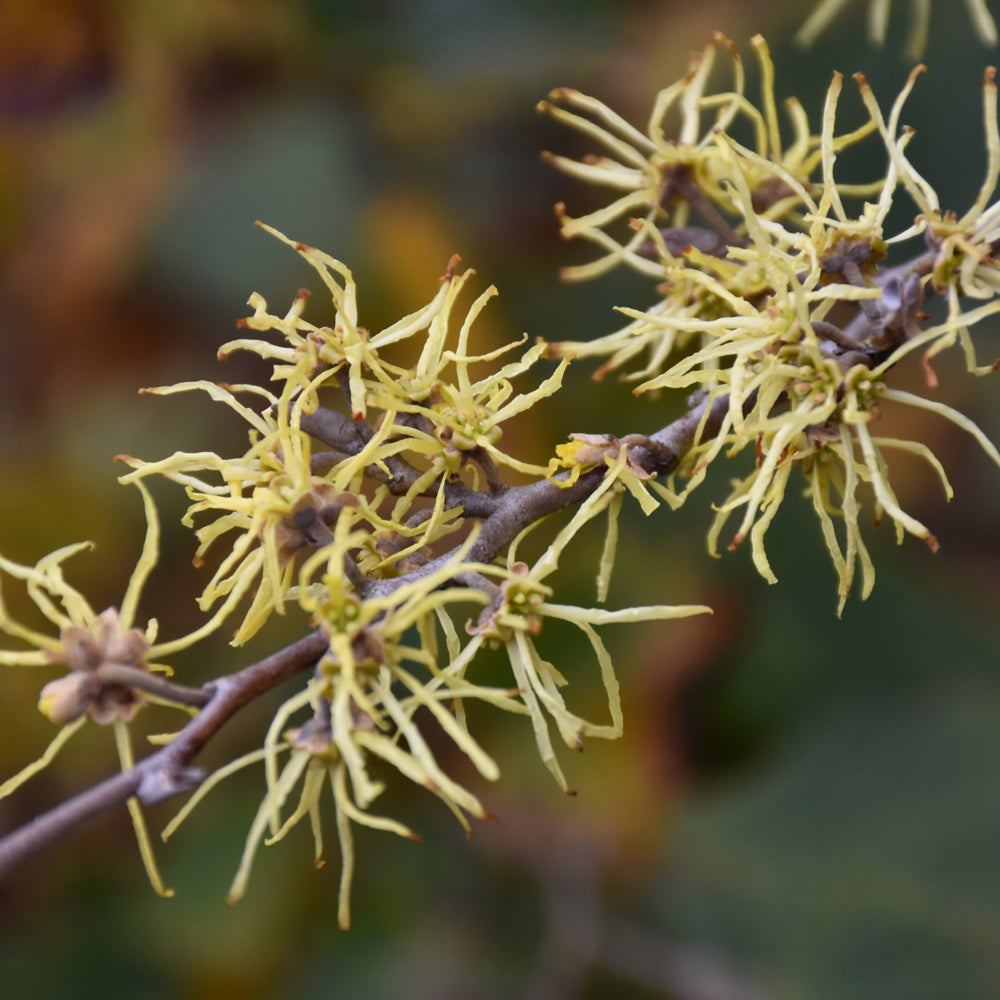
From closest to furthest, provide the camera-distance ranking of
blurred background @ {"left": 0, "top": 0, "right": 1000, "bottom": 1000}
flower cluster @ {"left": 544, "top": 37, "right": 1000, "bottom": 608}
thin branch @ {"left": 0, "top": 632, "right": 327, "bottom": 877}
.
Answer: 1. thin branch @ {"left": 0, "top": 632, "right": 327, "bottom": 877}
2. flower cluster @ {"left": 544, "top": 37, "right": 1000, "bottom": 608}
3. blurred background @ {"left": 0, "top": 0, "right": 1000, "bottom": 1000}

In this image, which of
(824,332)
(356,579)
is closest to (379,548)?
(356,579)

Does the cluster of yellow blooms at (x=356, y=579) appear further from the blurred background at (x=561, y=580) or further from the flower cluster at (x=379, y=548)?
the blurred background at (x=561, y=580)

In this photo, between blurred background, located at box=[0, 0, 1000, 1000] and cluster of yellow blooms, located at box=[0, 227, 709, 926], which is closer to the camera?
cluster of yellow blooms, located at box=[0, 227, 709, 926]

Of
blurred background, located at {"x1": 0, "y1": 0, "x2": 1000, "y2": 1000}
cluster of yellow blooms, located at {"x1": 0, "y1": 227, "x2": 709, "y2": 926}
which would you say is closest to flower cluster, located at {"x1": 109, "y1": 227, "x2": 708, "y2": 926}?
cluster of yellow blooms, located at {"x1": 0, "y1": 227, "x2": 709, "y2": 926}

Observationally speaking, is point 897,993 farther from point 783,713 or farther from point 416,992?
point 416,992

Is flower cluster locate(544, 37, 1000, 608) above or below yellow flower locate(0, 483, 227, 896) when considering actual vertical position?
above

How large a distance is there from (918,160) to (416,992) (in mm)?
1341

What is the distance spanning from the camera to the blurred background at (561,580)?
136 cm

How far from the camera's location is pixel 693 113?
30.1 inches

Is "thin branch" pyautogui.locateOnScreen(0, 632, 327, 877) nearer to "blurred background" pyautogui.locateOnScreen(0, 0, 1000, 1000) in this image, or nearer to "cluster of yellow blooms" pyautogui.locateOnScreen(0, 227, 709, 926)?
"cluster of yellow blooms" pyautogui.locateOnScreen(0, 227, 709, 926)

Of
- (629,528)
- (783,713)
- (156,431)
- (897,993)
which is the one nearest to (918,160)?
(629,528)

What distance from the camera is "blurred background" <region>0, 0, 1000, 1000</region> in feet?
4.47

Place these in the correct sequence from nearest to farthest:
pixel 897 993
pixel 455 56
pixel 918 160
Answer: pixel 897 993, pixel 918 160, pixel 455 56

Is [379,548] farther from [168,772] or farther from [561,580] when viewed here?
[561,580]
